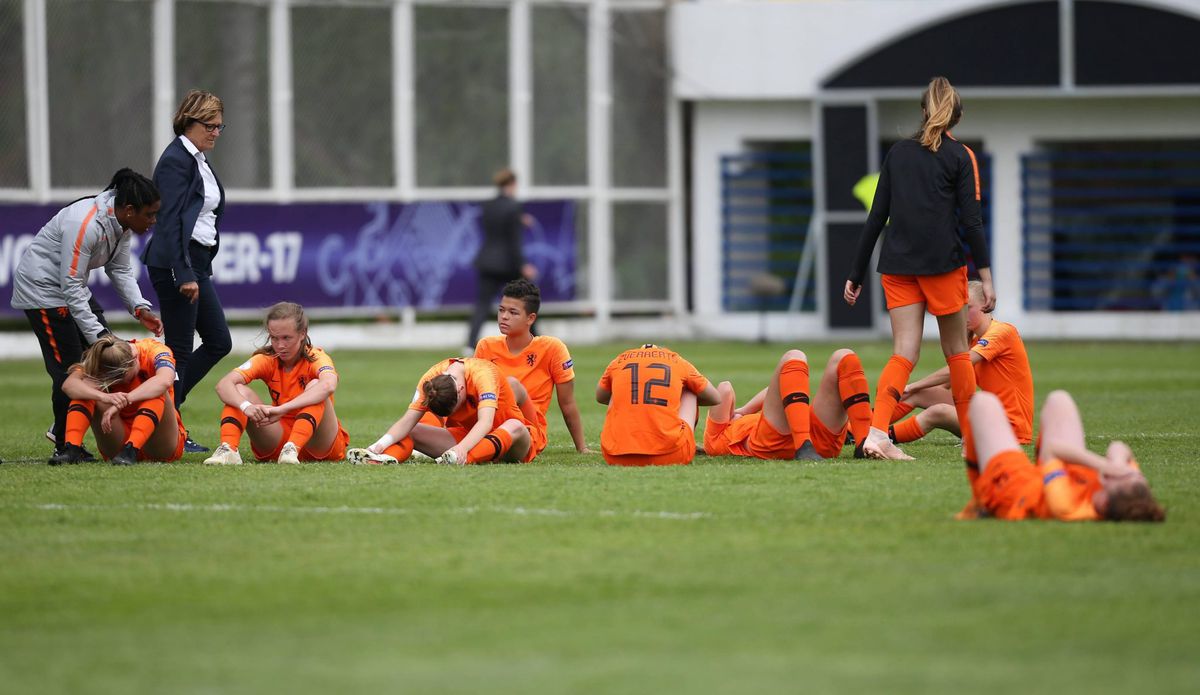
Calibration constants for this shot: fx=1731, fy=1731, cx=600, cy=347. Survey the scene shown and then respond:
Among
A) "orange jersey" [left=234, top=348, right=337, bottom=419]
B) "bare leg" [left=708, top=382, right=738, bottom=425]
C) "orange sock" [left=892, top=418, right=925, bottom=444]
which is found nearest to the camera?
"orange jersey" [left=234, top=348, right=337, bottom=419]

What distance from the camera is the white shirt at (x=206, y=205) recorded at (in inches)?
404

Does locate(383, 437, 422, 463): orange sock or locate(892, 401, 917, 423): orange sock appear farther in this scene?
locate(892, 401, 917, 423): orange sock

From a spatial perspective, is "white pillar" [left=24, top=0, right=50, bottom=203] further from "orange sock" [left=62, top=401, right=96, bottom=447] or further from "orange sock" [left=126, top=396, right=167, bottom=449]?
"orange sock" [left=126, top=396, right=167, bottom=449]

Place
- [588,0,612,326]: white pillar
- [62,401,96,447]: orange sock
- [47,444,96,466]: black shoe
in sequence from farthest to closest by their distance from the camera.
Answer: [588,0,612,326]: white pillar → [47,444,96,466]: black shoe → [62,401,96,447]: orange sock

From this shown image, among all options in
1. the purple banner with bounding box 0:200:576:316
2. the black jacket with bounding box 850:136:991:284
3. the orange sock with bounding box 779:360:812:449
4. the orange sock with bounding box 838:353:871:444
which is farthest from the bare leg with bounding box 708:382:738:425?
the purple banner with bounding box 0:200:576:316

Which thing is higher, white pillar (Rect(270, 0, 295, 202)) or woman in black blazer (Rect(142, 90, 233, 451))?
white pillar (Rect(270, 0, 295, 202))

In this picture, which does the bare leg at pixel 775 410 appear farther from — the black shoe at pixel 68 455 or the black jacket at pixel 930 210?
the black shoe at pixel 68 455

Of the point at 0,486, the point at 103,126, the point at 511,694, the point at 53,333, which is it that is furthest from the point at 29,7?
the point at 511,694

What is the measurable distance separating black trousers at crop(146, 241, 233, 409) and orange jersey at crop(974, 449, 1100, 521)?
201 inches

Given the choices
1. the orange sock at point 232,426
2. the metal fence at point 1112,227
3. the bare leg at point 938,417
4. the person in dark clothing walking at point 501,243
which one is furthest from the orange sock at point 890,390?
the metal fence at point 1112,227

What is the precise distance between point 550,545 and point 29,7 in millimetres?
17741

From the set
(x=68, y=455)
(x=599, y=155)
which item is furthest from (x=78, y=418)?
(x=599, y=155)

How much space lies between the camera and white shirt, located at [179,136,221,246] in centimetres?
1027

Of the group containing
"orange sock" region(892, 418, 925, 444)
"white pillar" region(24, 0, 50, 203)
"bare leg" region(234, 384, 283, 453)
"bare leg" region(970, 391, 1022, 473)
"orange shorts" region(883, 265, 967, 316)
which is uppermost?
"white pillar" region(24, 0, 50, 203)
